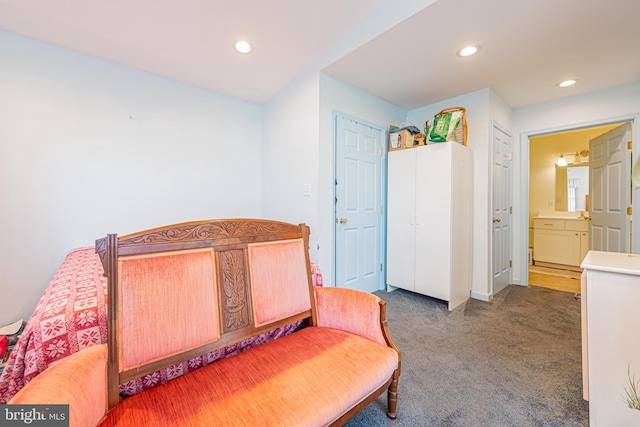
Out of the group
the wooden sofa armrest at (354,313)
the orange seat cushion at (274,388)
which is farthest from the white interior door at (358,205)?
the orange seat cushion at (274,388)

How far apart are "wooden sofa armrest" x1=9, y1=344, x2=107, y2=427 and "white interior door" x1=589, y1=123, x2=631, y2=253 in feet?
15.0

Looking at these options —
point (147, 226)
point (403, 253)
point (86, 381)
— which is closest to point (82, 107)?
point (147, 226)

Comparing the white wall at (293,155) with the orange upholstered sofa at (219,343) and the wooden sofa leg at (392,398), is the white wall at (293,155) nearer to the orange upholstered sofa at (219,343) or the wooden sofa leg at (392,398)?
the orange upholstered sofa at (219,343)

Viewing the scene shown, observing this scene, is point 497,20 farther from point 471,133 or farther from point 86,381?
point 86,381

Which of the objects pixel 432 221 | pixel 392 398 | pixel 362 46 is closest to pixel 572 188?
pixel 432 221

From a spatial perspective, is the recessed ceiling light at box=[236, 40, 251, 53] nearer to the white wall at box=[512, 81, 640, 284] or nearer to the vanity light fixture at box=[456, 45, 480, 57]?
the vanity light fixture at box=[456, 45, 480, 57]

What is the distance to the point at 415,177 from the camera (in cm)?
294

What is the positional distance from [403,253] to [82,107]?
3.64m

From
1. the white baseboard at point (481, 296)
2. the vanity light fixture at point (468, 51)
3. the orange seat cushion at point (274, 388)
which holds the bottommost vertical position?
the white baseboard at point (481, 296)

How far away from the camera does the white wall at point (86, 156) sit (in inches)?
83.4

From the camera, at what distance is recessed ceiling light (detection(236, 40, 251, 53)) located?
7.53ft

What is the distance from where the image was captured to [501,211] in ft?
10.6

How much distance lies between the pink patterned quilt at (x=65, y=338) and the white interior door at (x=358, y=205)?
5.61 ft

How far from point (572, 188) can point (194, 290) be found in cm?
635
